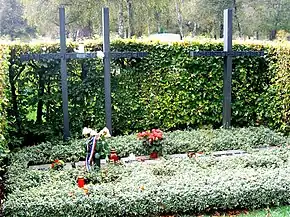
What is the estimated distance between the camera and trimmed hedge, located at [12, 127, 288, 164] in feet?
17.8

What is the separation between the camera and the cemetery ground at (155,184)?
3822 millimetres

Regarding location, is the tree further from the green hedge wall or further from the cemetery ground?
the cemetery ground

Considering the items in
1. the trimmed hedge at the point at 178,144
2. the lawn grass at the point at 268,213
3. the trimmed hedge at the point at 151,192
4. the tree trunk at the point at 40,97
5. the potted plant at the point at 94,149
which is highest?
the tree trunk at the point at 40,97

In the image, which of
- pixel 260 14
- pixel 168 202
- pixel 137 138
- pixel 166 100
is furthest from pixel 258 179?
pixel 260 14

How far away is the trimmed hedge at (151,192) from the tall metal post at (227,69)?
205 centimetres

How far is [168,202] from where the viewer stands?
153 inches

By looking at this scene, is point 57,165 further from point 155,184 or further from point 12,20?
point 12,20

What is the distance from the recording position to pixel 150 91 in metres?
6.90

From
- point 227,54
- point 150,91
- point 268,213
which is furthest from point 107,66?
point 268,213

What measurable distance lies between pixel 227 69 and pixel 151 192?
3313mm

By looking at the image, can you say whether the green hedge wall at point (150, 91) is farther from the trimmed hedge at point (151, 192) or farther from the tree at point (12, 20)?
the tree at point (12, 20)

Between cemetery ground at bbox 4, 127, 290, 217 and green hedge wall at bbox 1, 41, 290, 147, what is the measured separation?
0.96 metres

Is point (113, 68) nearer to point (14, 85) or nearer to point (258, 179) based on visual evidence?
point (14, 85)

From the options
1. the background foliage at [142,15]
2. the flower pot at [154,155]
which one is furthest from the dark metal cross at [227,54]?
the background foliage at [142,15]
